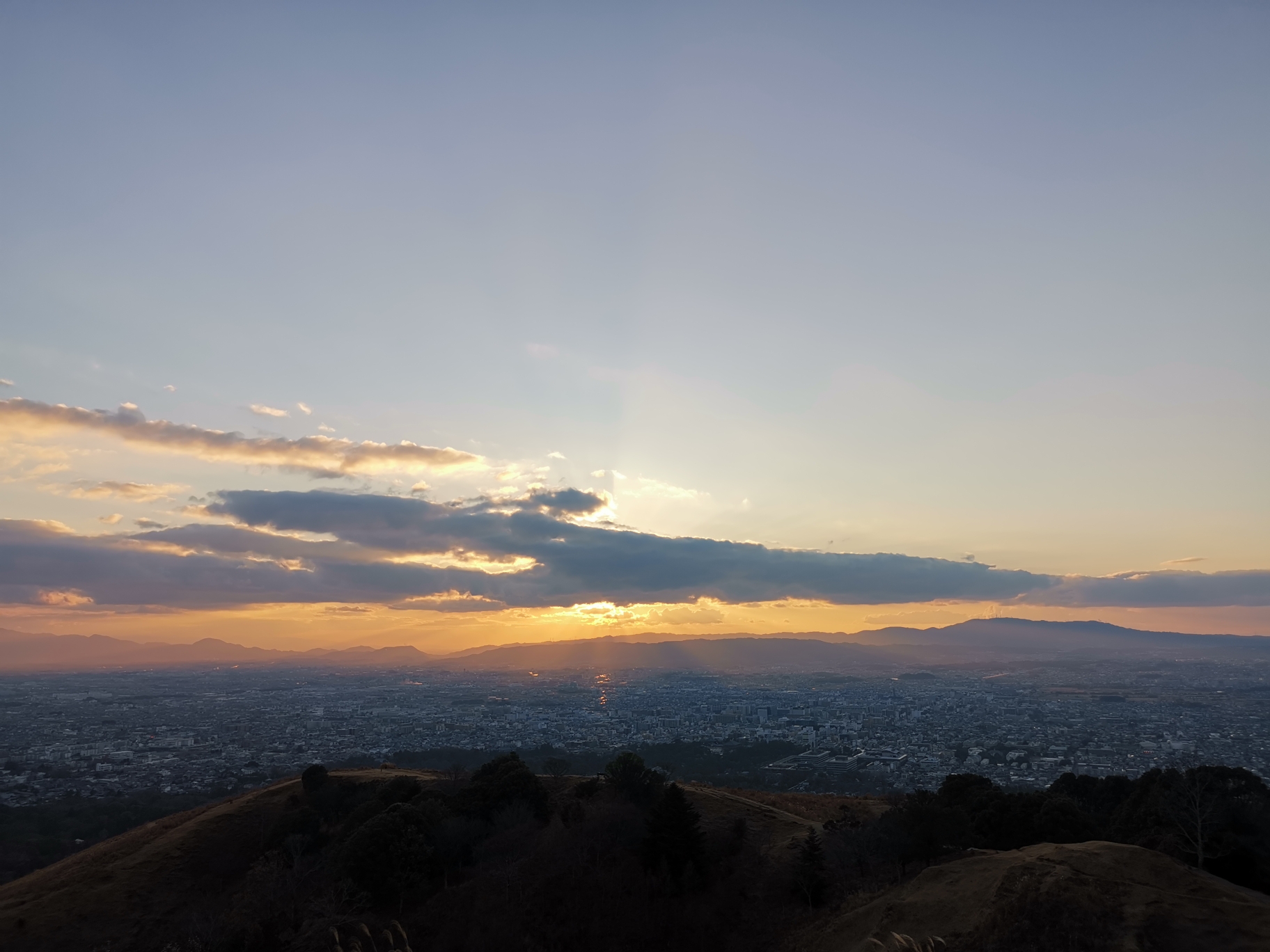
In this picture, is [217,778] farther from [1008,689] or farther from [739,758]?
[1008,689]

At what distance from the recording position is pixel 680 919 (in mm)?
30062

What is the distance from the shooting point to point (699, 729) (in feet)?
370

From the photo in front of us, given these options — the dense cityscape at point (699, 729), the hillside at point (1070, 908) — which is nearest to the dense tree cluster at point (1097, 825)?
the hillside at point (1070, 908)

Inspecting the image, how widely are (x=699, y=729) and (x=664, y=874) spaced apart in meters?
83.5

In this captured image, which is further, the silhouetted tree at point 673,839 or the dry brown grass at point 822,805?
the dry brown grass at point 822,805

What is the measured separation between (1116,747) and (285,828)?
276 ft

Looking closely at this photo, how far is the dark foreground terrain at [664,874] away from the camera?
21.5m

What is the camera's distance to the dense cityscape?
73438 mm

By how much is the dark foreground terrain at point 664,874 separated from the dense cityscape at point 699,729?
32774mm

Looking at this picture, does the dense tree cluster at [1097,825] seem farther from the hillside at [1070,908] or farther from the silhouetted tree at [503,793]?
the silhouetted tree at [503,793]

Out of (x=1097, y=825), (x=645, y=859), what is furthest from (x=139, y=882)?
(x=1097, y=825)

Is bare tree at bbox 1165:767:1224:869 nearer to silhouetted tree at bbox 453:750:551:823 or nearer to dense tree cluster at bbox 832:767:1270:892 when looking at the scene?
dense tree cluster at bbox 832:767:1270:892

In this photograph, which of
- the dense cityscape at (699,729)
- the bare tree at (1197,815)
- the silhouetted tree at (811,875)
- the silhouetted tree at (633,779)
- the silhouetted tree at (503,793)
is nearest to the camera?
the bare tree at (1197,815)

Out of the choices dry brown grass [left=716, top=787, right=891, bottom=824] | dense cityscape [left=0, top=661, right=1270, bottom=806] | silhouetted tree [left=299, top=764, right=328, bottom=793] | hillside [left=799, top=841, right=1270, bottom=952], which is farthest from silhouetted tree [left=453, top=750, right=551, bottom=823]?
dense cityscape [left=0, top=661, right=1270, bottom=806]
